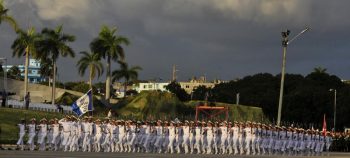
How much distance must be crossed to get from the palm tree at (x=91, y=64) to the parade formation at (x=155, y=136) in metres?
46.9

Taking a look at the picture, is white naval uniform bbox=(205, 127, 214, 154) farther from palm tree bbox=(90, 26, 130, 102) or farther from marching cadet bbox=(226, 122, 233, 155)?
palm tree bbox=(90, 26, 130, 102)

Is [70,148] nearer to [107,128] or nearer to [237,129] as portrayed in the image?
[107,128]

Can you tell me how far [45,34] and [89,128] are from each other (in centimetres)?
4282

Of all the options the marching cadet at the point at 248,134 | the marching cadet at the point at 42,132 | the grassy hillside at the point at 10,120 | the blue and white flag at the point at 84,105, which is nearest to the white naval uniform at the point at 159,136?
the marching cadet at the point at 248,134

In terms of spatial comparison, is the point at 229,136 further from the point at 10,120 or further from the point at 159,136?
the point at 10,120

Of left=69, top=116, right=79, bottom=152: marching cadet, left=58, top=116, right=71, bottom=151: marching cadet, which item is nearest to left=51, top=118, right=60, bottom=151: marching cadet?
left=58, top=116, right=71, bottom=151: marching cadet

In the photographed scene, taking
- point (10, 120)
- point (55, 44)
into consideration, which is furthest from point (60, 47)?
point (10, 120)

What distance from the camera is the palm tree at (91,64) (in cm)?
8643

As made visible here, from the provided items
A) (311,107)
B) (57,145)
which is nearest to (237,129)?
(57,145)

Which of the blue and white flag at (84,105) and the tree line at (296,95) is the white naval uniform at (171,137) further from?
the tree line at (296,95)

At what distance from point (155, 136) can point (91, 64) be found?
167 ft

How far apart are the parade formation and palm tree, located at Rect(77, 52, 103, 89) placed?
46.9 meters

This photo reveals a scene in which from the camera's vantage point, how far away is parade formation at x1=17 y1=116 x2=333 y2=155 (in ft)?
114

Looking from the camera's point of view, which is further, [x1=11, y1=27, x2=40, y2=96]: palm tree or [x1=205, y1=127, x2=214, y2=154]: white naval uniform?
[x1=11, y1=27, x2=40, y2=96]: palm tree
